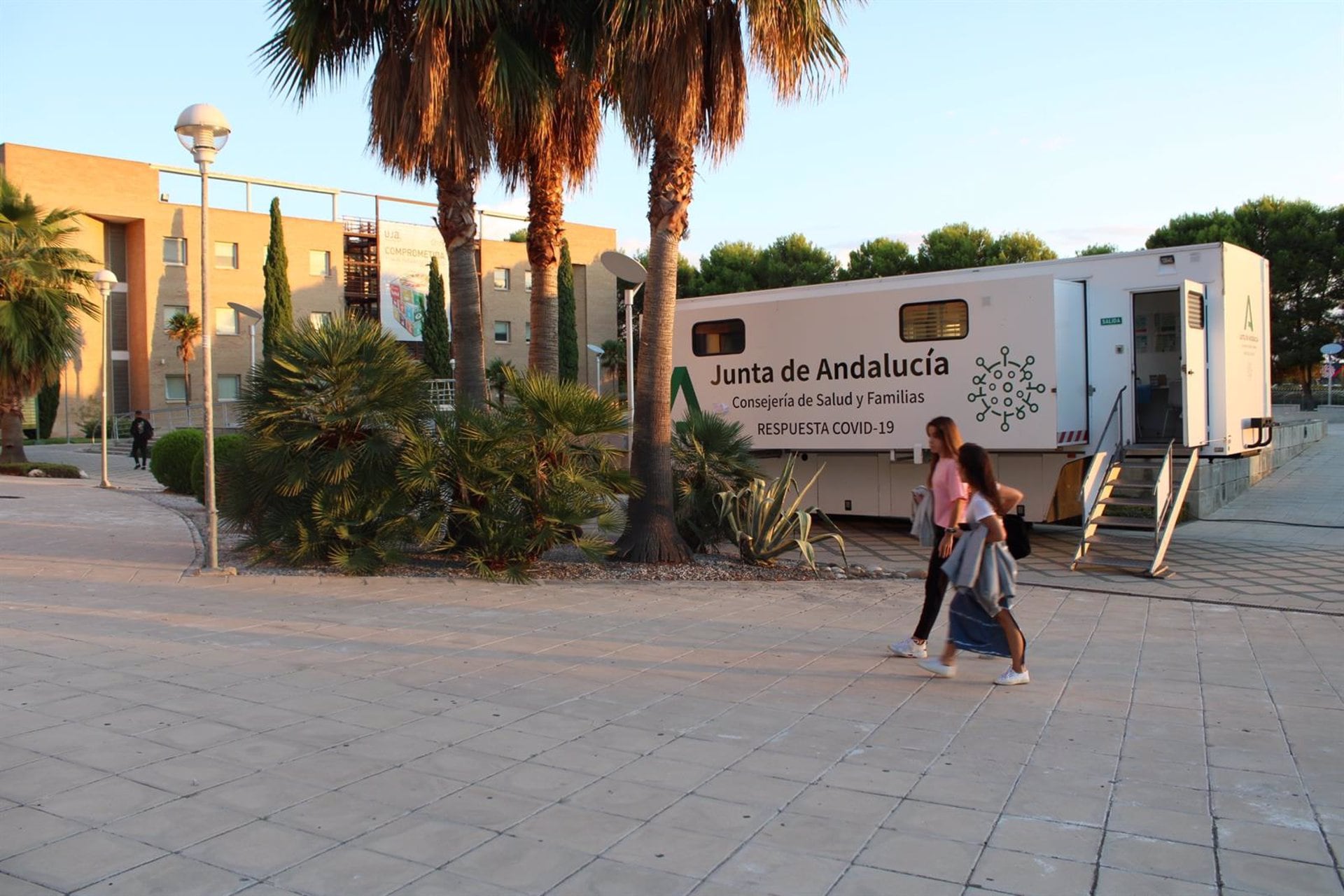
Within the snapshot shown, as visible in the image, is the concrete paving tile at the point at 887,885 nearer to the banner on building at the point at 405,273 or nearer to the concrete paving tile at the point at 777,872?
the concrete paving tile at the point at 777,872

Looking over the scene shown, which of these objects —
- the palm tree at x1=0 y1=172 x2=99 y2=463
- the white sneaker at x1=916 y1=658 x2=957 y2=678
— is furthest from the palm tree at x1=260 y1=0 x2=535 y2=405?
the palm tree at x1=0 y1=172 x2=99 y2=463

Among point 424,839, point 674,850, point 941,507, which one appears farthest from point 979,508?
point 424,839

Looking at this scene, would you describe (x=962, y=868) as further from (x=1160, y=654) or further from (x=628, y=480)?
(x=628, y=480)

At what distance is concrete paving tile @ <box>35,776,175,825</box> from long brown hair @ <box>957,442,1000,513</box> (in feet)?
15.0

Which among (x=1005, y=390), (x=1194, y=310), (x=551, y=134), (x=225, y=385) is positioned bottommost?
(x=1005, y=390)

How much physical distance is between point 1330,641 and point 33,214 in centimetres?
3030

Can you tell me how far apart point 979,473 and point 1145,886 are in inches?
119

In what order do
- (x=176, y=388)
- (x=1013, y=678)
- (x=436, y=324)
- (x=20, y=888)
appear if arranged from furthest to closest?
(x=436, y=324), (x=176, y=388), (x=1013, y=678), (x=20, y=888)

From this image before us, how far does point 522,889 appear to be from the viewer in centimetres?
370

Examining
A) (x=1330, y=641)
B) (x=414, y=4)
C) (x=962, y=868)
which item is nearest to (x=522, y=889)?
(x=962, y=868)

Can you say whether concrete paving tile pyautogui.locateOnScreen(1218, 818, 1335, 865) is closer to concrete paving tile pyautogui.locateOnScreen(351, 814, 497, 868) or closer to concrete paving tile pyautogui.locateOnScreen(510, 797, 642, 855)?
concrete paving tile pyautogui.locateOnScreen(510, 797, 642, 855)

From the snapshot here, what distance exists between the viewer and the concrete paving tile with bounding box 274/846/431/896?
368cm

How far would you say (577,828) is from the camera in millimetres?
4270

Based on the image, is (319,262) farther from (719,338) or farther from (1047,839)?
(1047,839)
